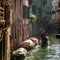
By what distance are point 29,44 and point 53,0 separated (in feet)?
199

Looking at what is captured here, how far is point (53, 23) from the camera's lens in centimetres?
6856

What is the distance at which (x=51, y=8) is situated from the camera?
78438 millimetres

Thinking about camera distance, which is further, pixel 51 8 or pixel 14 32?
pixel 51 8

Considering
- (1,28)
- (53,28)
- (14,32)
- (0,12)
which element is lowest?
(53,28)

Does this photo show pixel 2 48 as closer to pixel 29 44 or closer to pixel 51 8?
pixel 29 44

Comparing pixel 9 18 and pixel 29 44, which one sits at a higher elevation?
pixel 9 18

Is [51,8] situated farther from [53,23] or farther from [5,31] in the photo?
[5,31]

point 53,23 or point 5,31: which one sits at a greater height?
point 5,31

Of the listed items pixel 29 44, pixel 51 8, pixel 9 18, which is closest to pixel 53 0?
pixel 51 8

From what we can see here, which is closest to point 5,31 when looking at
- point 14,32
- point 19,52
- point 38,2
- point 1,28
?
point 1,28

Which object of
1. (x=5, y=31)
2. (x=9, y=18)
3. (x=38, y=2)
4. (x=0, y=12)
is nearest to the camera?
(x=0, y=12)

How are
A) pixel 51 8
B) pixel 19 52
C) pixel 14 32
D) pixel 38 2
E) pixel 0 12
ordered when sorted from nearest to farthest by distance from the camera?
pixel 0 12 → pixel 19 52 → pixel 14 32 → pixel 38 2 → pixel 51 8

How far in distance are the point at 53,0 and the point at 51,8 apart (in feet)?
17.9

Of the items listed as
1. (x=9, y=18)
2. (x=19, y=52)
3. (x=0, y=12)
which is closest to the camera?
(x=0, y=12)
